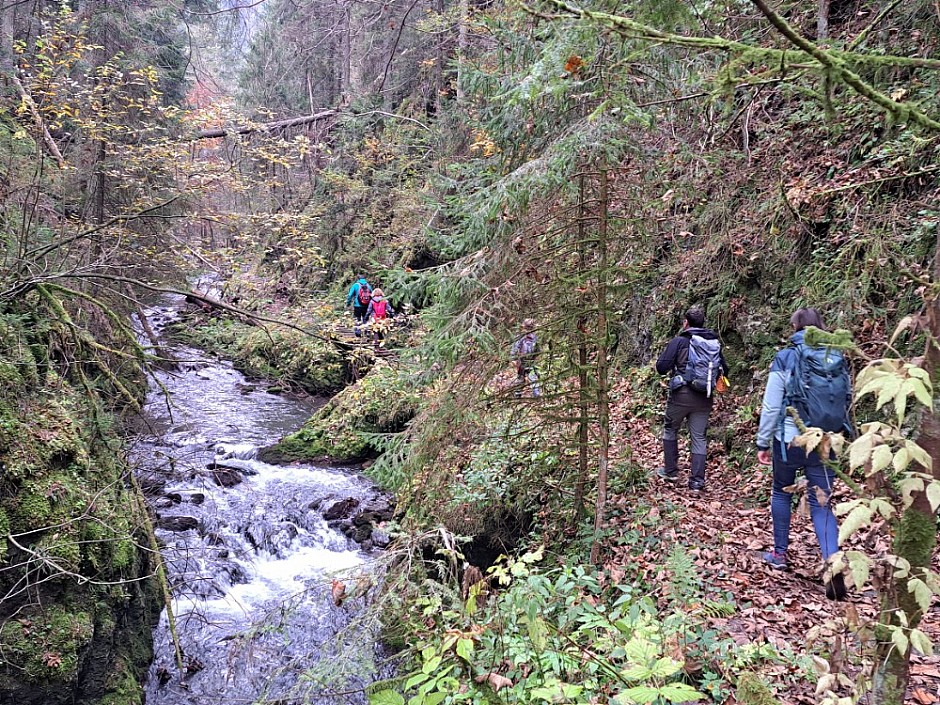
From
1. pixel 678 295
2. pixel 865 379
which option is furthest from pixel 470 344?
pixel 678 295

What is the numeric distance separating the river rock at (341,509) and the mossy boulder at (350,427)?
6.11 ft

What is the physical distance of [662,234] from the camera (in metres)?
9.87

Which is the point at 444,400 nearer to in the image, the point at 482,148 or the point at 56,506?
the point at 56,506

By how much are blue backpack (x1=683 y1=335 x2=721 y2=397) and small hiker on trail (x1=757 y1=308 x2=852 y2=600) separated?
147 cm

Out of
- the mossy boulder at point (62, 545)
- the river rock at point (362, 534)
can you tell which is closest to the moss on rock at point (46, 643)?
the mossy boulder at point (62, 545)

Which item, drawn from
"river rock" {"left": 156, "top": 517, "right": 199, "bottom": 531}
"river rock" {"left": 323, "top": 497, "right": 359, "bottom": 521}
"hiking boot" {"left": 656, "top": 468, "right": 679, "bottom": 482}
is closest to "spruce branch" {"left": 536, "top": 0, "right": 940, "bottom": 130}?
"hiking boot" {"left": 656, "top": 468, "right": 679, "bottom": 482}

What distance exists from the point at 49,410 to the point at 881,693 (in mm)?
7434

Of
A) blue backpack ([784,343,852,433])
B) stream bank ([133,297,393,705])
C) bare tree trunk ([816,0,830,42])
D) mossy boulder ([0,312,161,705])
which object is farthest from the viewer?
bare tree trunk ([816,0,830,42])

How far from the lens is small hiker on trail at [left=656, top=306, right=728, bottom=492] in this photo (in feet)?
21.5

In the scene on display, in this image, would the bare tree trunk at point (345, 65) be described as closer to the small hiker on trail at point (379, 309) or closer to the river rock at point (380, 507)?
the small hiker on trail at point (379, 309)

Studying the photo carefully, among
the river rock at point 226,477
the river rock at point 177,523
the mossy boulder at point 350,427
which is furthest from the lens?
the mossy boulder at point 350,427

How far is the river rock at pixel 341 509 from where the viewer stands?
9.77 m

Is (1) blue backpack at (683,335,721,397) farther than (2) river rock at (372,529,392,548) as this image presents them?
No

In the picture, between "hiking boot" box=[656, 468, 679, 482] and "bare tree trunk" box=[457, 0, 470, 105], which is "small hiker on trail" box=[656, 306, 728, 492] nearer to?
"hiking boot" box=[656, 468, 679, 482]
